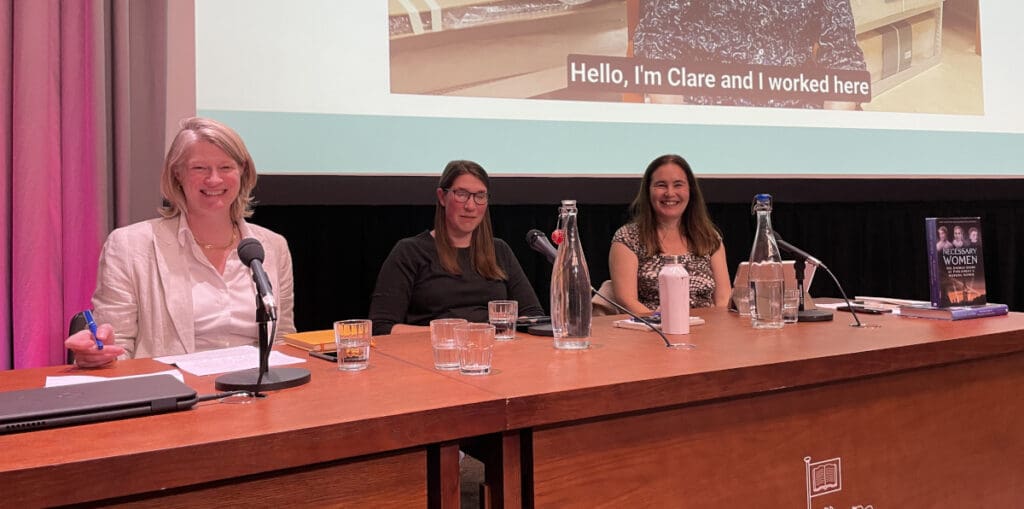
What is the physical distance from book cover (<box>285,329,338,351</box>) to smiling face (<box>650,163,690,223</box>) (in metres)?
1.57

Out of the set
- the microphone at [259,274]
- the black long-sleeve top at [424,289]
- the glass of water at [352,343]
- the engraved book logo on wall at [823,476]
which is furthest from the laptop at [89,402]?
the black long-sleeve top at [424,289]

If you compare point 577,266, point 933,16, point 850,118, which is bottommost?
point 577,266

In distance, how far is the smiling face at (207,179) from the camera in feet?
5.83

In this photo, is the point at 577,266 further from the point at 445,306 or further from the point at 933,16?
the point at 933,16

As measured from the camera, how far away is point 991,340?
1483 millimetres

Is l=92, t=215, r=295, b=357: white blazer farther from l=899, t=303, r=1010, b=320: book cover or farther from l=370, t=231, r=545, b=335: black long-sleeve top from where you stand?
l=899, t=303, r=1010, b=320: book cover

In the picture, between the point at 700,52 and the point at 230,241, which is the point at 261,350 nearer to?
the point at 230,241

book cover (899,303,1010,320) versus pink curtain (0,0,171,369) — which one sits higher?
pink curtain (0,0,171,369)

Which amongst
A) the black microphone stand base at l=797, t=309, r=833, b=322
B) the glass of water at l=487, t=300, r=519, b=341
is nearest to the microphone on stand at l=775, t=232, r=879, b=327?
the black microphone stand base at l=797, t=309, r=833, b=322

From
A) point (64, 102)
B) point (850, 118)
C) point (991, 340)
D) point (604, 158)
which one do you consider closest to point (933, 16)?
point (850, 118)

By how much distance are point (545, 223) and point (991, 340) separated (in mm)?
1837

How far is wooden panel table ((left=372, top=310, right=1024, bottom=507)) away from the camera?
1048 mm

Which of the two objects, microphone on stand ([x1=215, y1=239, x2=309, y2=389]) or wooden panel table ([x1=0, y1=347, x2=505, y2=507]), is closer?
wooden panel table ([x1=0, y1=347, x2=505, y2=507])

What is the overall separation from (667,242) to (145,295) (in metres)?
1.77
